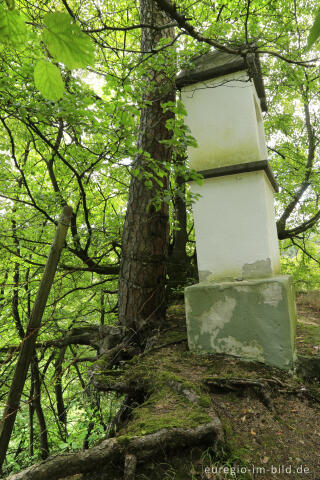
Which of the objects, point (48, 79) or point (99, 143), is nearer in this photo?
point (48, 79)

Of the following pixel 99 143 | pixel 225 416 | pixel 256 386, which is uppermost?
pixel 99 143

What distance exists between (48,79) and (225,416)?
237cm

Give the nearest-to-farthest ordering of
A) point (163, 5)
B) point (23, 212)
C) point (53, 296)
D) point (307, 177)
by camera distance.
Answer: point (163, 5) → point (23, 212) → point (53, 296) → point (307, 177)

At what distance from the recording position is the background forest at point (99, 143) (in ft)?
7.47

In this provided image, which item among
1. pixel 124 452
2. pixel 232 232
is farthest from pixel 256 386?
pixel 232 232

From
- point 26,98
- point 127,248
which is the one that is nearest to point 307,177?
point 127,248

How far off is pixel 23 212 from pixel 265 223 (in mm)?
4453

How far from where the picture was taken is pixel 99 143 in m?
3.99

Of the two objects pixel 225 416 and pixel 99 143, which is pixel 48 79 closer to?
pixel 225 416

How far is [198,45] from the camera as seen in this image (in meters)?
3.81

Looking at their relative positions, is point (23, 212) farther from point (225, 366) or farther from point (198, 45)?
point (225, 366)

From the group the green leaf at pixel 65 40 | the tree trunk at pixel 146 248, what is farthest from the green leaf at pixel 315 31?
the tree trunk at pixel 146 248

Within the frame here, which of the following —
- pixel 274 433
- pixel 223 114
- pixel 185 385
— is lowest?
pixel 274 433

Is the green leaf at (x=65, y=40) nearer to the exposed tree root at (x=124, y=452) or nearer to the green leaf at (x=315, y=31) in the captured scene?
the green leaf at (x=315, y=31)
